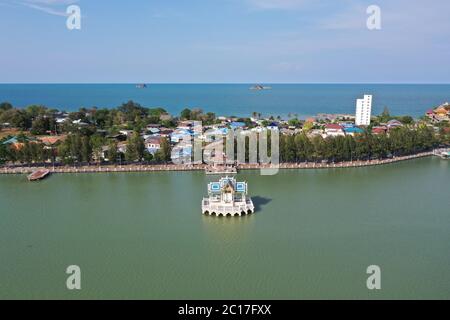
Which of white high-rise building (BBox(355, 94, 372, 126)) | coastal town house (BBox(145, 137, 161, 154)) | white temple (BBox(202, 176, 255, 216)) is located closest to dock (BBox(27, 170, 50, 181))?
coastal town house (BBox(145, 137, 161, 154))

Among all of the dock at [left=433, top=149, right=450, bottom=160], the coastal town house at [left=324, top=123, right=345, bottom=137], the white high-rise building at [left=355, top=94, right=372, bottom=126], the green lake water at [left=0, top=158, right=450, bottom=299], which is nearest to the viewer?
the green lake water at [left=0, top=158, right=450, bottom=299]

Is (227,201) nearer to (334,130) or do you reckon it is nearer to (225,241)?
(225,241)

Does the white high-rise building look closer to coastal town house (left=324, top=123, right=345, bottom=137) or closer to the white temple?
coastal town house (left=324, top=123, right=345, bottom=137)

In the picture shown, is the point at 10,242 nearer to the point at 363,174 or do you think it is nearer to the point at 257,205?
the point at 257,205

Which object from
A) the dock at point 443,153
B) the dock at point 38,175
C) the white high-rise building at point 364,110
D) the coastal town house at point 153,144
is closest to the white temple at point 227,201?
the dock at point 38,175

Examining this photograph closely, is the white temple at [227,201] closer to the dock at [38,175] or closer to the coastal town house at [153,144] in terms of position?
the dock at [38,175]

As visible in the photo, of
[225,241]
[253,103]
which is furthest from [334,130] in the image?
[253,103]
